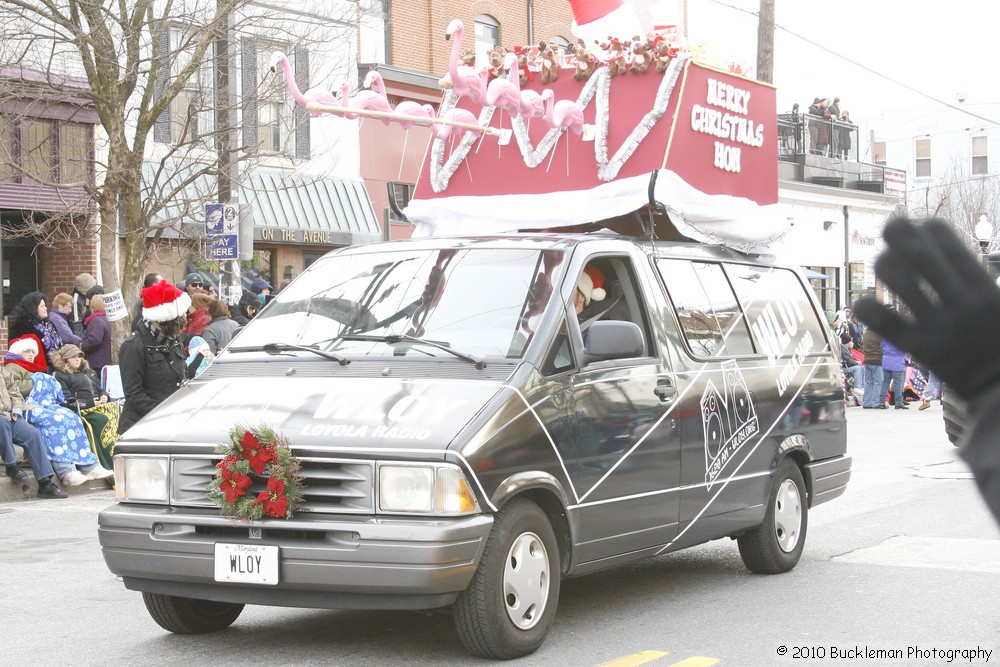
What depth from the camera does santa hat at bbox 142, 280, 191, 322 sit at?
9250 millimetres

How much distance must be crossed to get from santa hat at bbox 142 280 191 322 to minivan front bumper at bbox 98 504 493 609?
11.4 ft

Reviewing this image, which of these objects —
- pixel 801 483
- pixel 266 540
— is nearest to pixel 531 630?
pixel 266 540

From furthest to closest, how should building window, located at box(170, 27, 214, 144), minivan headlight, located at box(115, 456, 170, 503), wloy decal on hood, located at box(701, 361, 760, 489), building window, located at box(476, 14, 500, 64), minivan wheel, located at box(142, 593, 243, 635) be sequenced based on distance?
building window, located at box(476, 14, 500, 64), building window, located at box(170, 27, 214, 144), wloy decal on hood, located at box(701, 361, 760, 489), minivan wheel, located at box(142, 593, 243, 635), minivan headlight, located at box(115, 456, 170, 503)

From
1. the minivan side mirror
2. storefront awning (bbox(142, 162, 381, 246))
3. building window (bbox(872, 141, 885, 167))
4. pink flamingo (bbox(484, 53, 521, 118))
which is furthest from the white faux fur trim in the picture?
building window (bbox(872, 141, 885, 167))

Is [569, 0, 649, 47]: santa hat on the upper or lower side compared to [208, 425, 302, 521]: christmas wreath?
upper

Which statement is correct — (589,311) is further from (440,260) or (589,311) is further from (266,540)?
(266,540)

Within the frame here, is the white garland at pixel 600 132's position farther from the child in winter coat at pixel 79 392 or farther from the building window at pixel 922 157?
the building window at pixel 922 157

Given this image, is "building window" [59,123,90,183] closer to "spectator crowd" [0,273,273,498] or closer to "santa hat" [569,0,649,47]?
"spectator crowd" [0,273,273,498]

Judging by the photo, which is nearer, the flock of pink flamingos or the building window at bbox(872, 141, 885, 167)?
the flock of pink flamingos

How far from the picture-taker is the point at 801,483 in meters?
8.38

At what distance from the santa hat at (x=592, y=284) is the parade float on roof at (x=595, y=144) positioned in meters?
0.93

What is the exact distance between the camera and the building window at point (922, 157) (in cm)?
5475

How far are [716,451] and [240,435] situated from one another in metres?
2.90

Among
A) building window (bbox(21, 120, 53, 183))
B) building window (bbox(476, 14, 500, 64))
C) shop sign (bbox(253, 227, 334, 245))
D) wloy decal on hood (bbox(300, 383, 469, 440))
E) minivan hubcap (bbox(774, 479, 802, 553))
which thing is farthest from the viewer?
building window (bbox(476, 14, 500, 64))
